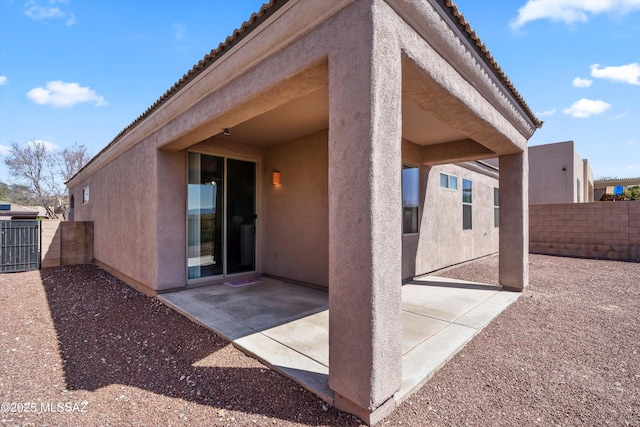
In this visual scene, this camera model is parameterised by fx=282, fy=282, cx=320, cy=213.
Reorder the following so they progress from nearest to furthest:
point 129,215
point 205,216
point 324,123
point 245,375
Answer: point 245,375 < point 324,123 < point 205,216 < point 129,215

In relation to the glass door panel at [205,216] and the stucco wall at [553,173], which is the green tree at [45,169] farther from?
the stucco wall at [553,173]

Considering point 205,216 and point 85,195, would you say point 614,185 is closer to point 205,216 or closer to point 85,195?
point 205,216

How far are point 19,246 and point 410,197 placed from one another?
1238cm

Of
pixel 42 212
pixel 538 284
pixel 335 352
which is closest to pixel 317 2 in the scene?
pixel 335 352

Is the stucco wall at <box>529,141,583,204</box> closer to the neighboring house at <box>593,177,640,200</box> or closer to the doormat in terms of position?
the neighboring house at <box>593,177,640,200</box>

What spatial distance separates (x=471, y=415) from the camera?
8.04 ft

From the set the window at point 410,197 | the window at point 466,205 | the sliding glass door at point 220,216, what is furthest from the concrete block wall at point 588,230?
the sliding glass door at point 220,216

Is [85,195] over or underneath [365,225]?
over

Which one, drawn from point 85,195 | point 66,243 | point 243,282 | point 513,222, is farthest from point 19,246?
point 513,222

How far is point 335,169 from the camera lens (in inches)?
99.8

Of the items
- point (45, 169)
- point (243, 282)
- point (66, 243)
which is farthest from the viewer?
point (45, 169)

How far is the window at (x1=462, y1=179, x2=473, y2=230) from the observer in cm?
968

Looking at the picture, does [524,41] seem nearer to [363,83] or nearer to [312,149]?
[312,149]

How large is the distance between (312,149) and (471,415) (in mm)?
5339
